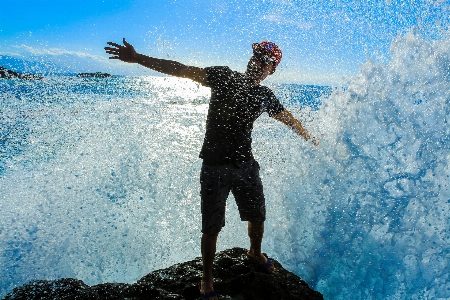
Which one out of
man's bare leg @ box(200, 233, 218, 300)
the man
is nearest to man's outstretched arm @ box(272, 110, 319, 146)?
the man

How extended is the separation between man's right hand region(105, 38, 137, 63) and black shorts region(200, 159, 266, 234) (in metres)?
0.96

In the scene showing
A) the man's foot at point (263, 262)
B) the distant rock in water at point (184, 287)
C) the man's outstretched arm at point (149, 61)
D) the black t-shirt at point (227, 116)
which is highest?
the man's outstretched arm at point (149, 61)

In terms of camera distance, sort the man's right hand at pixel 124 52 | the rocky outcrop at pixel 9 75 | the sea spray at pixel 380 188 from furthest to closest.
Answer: the rocky outcrop at pixel 9 75 < the sea spray at pixel 380 188 < the man's right hand at pixel 124 52

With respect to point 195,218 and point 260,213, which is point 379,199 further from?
point 195,218

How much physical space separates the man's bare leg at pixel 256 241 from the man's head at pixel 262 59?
4.02 feet

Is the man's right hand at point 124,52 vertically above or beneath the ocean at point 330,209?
above

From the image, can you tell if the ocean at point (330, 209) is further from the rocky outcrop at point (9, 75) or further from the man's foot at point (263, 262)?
the rocky outcrop at point (9, 75)

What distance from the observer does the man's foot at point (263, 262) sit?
290cm

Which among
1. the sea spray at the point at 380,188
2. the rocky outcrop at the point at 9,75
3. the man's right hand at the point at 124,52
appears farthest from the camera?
the rocky outcrop at the point at 9,75

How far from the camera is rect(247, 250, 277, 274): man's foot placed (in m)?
2.90

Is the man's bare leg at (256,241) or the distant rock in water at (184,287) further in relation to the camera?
the man's bare leg at (256,241)

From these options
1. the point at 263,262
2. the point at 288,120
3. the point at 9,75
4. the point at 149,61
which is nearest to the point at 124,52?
the point at 149,61

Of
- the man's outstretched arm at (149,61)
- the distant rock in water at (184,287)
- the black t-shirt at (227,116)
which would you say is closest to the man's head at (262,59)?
the black t-shirt at (227,116)

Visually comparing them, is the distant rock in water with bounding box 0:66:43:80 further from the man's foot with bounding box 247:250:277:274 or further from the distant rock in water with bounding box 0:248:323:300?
the man's foot with bounding box 247:250:277:274
